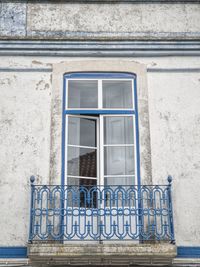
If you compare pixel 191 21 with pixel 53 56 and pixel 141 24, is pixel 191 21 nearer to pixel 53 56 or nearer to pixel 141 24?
pixel 141 24

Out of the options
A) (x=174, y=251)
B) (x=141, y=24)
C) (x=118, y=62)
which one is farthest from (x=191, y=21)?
(x=174, y=251)

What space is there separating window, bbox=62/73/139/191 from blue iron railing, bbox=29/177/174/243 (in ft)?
0.96

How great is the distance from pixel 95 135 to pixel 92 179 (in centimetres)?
74

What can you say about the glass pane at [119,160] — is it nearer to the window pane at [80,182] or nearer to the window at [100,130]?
the window at [100,130]

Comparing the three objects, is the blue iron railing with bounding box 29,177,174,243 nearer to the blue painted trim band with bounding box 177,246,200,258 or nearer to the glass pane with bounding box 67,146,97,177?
the blue painted trim band with bounding box 177,246,200,258

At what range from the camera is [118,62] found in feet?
28.7

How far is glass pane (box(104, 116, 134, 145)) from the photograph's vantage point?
27.9 feet

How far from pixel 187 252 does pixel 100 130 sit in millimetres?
2268

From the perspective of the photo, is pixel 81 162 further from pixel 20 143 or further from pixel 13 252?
pixel 13 252

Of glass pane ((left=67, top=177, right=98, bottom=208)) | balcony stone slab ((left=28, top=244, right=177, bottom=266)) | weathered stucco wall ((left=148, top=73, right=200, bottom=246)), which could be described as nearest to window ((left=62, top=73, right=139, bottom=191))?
glass pane ((left=67, top=177, right=98, bottom=208))

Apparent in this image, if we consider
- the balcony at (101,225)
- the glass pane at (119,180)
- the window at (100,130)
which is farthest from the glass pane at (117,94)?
the balcony at (101,225)

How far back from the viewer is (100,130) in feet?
27.8

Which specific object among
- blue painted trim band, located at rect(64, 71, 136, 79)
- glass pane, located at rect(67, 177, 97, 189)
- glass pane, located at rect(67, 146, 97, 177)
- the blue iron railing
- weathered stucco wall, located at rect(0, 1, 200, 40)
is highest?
weathered stucco wall, located at rect(0, 1, 200, 40)

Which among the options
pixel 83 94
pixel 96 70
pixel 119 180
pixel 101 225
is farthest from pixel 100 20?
pixel 101 225
